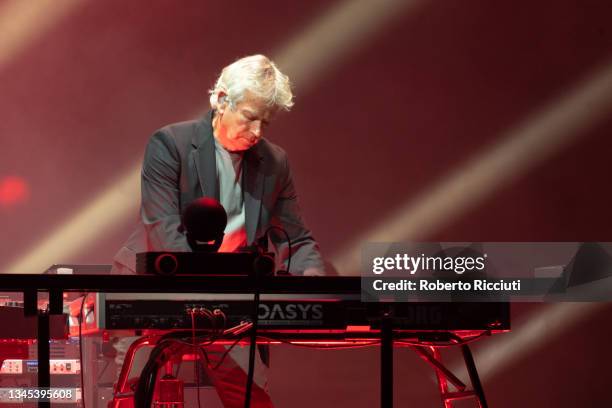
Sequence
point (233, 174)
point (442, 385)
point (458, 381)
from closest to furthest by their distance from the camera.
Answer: point (458, 381), point (442, 385), point (233, 174)

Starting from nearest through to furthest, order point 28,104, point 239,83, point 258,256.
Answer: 1. point 258,256
2. point 239,83
3. point 28,104

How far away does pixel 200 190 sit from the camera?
2785mm

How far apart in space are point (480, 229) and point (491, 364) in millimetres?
683

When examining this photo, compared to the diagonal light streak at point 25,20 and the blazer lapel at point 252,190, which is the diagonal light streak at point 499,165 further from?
the blazer lapel at point 252,190

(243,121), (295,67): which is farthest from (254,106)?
(295,67)

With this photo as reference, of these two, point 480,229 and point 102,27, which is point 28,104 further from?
point 480,229

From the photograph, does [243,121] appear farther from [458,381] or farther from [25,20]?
[25,20]

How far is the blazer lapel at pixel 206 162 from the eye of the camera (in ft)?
9.11

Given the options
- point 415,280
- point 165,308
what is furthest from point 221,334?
point 415,280

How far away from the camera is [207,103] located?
473cm

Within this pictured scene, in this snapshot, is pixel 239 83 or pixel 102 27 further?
pixel 102 27

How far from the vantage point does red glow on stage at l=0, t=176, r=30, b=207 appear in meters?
4.62

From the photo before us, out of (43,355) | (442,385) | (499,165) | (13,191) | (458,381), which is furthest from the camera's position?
(499,165)

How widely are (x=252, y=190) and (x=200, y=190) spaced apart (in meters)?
0.16
